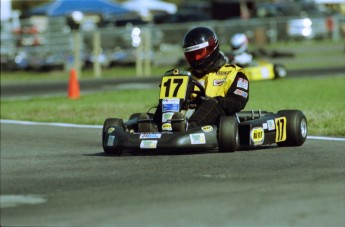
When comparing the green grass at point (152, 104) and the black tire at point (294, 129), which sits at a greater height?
the black tire at point (294, 129)

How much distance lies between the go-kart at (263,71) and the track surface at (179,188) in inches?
521

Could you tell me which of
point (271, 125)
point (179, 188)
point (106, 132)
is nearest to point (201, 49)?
point (271, 125)

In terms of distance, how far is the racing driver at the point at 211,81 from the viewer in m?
10.3

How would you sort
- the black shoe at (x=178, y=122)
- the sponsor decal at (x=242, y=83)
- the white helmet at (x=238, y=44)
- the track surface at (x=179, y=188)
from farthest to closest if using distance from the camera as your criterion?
the white helmet at (x=238, y=44) → the sponsor decal at (x=242, y=83) → the black shoe at (x=178, y=122) → the track surface at (x=179, y=188)

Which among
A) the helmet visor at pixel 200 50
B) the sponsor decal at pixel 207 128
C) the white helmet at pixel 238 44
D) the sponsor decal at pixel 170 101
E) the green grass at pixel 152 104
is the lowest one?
the green grass at pixel 152 104

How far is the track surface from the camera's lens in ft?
21.6

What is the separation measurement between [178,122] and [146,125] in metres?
0.55

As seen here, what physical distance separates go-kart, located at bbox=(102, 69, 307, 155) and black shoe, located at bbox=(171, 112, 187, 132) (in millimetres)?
22

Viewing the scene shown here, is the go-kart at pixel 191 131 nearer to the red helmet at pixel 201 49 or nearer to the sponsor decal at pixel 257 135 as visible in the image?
the sponsor decal at pixel 257 135

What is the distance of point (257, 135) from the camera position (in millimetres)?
10320

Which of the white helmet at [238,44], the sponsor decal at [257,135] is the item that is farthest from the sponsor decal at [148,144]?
the white helmet at [238,44]

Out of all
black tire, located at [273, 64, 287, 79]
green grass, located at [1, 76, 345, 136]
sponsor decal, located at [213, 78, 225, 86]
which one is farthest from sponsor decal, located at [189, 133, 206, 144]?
black tire, located at [273, 64, 287, 79]

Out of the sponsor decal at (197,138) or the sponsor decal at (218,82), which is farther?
the sponsor decal at (218,82)

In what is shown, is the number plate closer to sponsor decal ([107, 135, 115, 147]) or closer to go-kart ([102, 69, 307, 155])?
go-kart ([102, 69, 307, 155])
